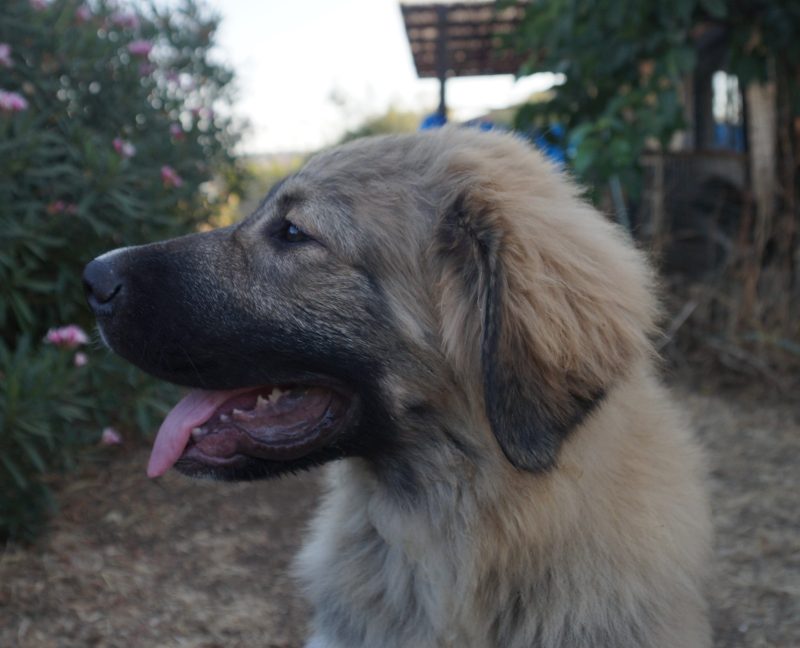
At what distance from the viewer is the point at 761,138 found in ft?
20.1

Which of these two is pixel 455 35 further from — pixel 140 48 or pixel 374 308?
pixel 374 308

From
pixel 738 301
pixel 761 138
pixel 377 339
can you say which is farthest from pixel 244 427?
pixel 761 138

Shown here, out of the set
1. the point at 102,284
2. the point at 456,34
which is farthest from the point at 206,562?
the point at 456,34

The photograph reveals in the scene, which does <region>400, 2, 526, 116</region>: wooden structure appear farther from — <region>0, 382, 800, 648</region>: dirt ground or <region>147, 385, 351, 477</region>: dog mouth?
<region>147, 385, 351, 477</region>: dog mouth

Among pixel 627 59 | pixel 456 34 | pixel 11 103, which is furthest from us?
pixel 456 34

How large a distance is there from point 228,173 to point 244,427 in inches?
140

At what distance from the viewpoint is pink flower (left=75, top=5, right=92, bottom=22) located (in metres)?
4.12

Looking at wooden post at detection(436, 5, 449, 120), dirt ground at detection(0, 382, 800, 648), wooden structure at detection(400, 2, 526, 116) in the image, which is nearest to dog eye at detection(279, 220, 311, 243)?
dirt ground at detection(0, 382, 800, 648)

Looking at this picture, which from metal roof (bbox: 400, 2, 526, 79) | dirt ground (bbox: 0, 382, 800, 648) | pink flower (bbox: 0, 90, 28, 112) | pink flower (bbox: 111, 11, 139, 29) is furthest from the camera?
metal roof (bbox: 400, 2, 526, 79)

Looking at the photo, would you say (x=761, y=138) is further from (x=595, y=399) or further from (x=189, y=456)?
(x=189, y=456)

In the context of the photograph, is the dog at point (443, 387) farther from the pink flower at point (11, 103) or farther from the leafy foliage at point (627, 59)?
the leafy foliage at point (627, 59)

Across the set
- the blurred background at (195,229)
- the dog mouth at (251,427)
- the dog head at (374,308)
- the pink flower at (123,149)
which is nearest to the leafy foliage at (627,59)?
the blurred background at (195,229)

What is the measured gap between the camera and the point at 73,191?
12.3 feet

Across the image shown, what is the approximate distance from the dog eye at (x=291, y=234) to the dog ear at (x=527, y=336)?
0.42 m
